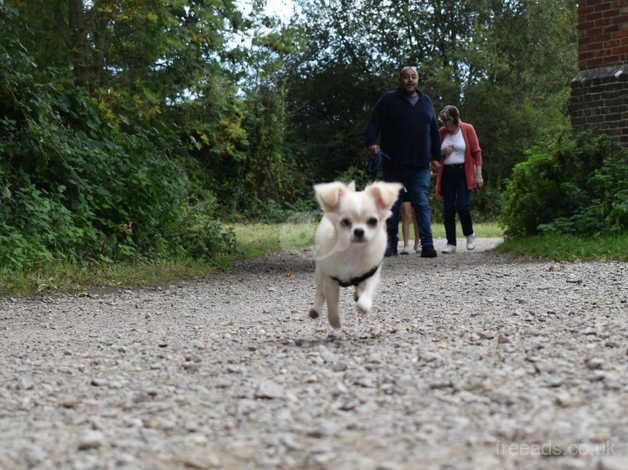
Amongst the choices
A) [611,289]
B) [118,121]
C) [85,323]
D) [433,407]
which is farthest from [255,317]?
[118,121]

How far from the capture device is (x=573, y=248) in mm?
11523

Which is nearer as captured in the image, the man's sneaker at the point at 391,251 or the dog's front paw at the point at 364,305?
the dog's front paw at the point at 364,305

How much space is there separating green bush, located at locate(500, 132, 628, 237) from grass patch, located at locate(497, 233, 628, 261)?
36 cm

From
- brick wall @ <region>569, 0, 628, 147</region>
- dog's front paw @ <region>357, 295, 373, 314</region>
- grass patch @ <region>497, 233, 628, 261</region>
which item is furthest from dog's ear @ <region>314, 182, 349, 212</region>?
brick wall @ <region>569, 0, 628, 147</region>

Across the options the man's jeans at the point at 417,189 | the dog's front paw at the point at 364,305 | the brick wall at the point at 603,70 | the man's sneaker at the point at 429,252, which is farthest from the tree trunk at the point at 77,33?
the dog's front paw at the point at 364,305

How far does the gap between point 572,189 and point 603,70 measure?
6.91 ft

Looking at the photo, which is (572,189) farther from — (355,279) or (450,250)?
Result: (355,279)

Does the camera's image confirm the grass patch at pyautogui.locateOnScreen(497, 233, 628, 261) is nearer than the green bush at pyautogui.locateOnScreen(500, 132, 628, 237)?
Yes

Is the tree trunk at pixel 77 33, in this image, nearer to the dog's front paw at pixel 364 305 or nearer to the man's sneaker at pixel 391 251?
the man's sneaker at pixel 391 251

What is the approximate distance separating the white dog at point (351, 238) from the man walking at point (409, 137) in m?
6.09

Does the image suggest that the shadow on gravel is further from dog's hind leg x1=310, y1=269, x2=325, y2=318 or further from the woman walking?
the woman walking

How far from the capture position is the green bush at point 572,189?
40.7ft

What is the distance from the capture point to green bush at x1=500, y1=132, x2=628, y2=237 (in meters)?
12.4

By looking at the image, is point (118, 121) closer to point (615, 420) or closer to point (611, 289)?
point (611, 289)
